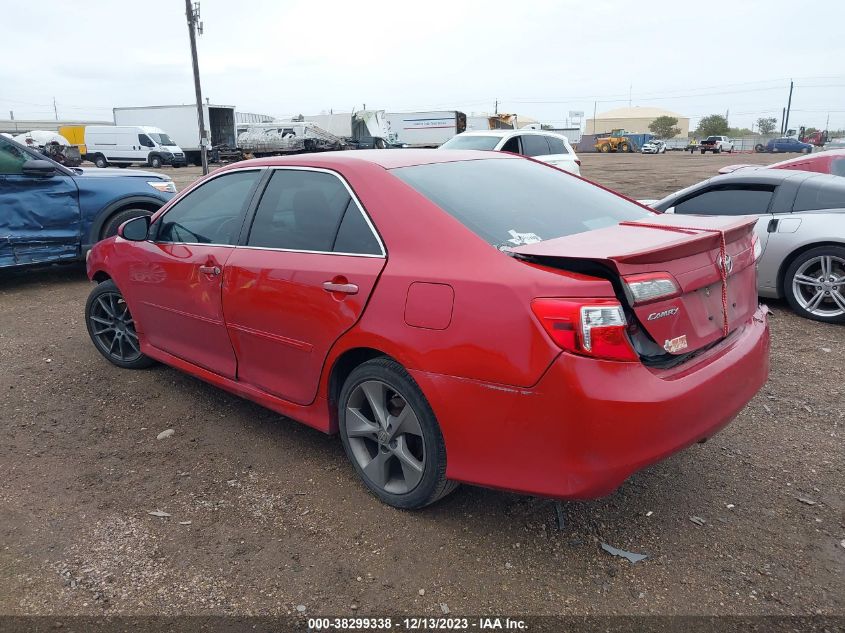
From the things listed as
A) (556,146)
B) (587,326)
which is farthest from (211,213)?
(556,146)

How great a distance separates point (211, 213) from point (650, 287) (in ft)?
8.55

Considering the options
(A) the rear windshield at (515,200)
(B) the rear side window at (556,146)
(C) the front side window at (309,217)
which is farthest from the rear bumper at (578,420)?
(B) the rear side window at (556,146)

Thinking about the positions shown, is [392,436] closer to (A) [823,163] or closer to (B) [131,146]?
(A) [823,163]

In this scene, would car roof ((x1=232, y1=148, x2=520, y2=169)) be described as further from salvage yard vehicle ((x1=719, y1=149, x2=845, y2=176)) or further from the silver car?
salvage yard vehicle ((x1=719, y1=149, x2=845, y2=176))

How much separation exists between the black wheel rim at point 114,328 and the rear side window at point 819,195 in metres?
5.82

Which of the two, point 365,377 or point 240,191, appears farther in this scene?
point 240,191

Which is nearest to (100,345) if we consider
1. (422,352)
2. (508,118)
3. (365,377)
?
(365,377)

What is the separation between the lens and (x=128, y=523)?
9.77 ft

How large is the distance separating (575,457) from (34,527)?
7.93 feet

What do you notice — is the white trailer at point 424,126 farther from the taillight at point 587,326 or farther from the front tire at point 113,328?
the taillight at point 587,326

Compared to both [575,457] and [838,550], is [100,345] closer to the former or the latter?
[575,457]

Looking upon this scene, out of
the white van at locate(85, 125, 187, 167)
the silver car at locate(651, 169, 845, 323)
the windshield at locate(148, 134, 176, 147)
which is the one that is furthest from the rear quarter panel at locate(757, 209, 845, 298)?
the windshield at locate(148, 134, 176, 147)

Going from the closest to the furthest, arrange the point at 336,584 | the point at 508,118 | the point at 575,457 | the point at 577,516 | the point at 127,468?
the point at 575,457
the point at 336,584
the point at 577,516
the point at 127,468
the point at 508,118

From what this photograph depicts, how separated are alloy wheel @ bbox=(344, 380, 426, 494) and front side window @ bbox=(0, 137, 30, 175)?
6.14m
